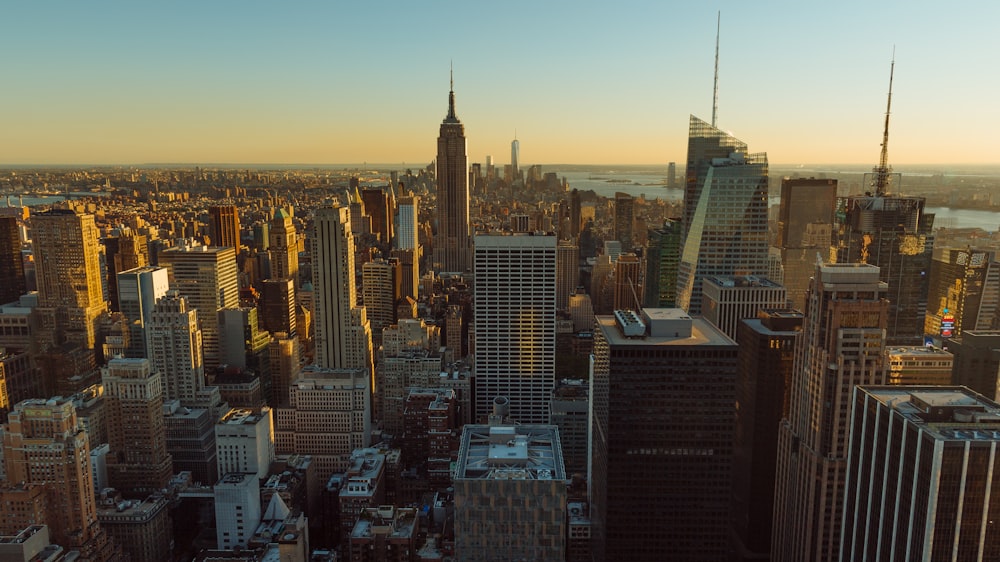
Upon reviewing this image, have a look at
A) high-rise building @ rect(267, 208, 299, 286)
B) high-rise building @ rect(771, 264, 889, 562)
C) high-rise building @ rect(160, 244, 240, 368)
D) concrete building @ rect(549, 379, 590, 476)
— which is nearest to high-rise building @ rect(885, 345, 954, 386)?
high-rise building @ rect(771, 264, 889, 562)

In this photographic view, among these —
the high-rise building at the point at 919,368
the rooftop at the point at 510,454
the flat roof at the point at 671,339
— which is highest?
the flat roof at the point at 671,339

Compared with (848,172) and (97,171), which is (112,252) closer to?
(97,171)

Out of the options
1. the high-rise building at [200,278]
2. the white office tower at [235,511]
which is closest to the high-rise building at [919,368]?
the white office tower at [235,511]

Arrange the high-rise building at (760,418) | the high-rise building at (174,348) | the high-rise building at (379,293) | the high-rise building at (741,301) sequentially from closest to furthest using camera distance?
the high-rise building at (760,418), the high-rise building at (741,301), the high-rise building at (174,348), the high-rise building at (379,293)

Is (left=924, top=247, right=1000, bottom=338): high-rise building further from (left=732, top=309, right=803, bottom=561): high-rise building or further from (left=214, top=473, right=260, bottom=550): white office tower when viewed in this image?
(left=214, top=473, right=260, bottom=550): white office tower

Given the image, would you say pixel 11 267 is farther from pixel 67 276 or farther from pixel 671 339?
pixel 671 339

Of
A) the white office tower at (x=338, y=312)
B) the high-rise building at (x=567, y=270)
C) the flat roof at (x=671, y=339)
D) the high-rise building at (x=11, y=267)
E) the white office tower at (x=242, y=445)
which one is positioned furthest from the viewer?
the high-rise building at (x=567, y=270)

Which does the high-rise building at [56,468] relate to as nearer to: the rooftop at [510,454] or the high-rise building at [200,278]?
the rooftop at [510,454]
